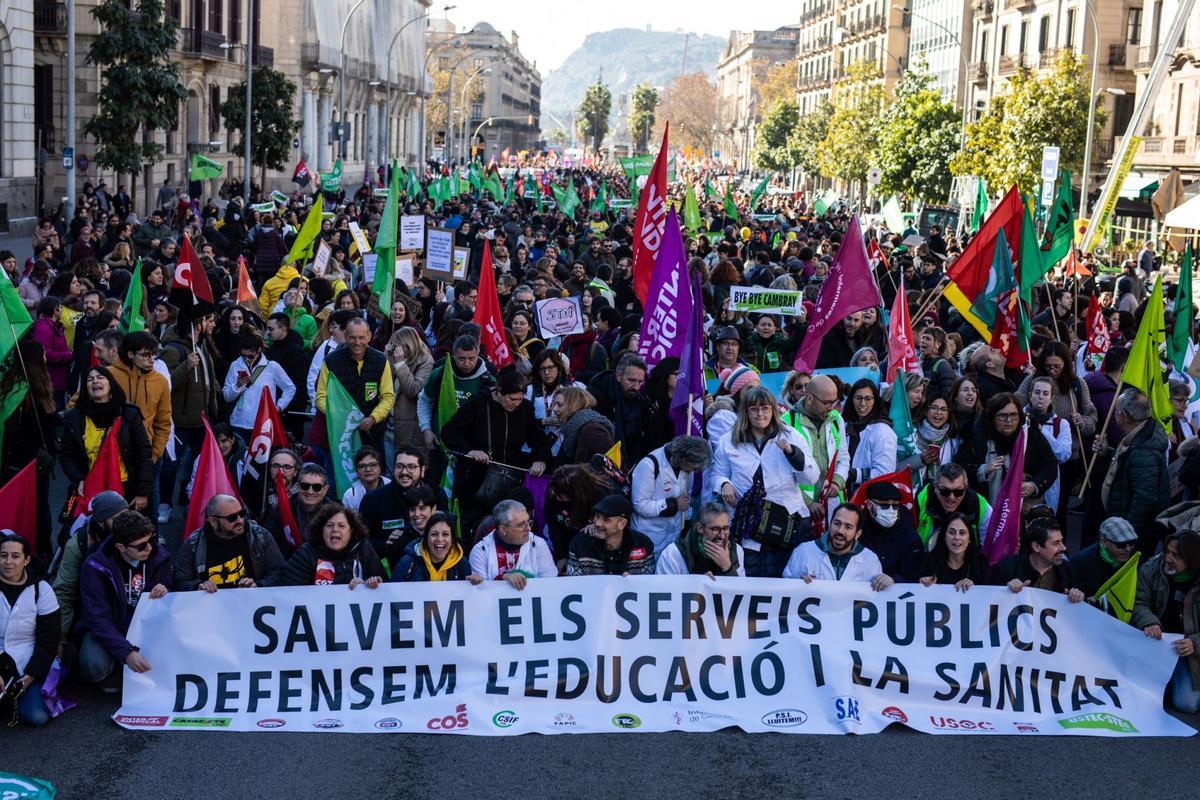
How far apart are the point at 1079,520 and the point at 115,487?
6.99 m

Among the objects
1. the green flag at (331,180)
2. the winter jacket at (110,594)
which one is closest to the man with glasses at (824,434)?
the winter jacket at (110,594)

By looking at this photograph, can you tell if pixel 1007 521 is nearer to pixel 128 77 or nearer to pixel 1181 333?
pixel 1181 333

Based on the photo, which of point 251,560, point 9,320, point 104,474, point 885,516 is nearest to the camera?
point 251,560

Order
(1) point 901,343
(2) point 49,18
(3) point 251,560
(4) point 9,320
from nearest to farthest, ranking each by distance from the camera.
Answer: (3) point 251,560, (4) point 9,320, (1) point 901,343, (2) point 49,18

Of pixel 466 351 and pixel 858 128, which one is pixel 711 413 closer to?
pixel 466 351

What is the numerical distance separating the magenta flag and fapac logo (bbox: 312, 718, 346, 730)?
11.5 feet

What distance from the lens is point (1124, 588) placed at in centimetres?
798

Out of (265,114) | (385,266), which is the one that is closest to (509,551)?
(385,266)

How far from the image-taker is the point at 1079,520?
12102 mm

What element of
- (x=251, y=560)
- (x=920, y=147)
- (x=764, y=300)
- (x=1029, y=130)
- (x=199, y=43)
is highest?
(x=199, y=43)

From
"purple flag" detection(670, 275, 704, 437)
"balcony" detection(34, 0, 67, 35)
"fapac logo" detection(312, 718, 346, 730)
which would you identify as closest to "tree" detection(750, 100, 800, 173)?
"balcony" detection(34, 0, 67, 35)

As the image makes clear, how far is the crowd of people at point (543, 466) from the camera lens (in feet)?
25.7

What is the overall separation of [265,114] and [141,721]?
130 feet

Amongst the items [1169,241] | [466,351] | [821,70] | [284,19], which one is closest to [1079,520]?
[466,351]
